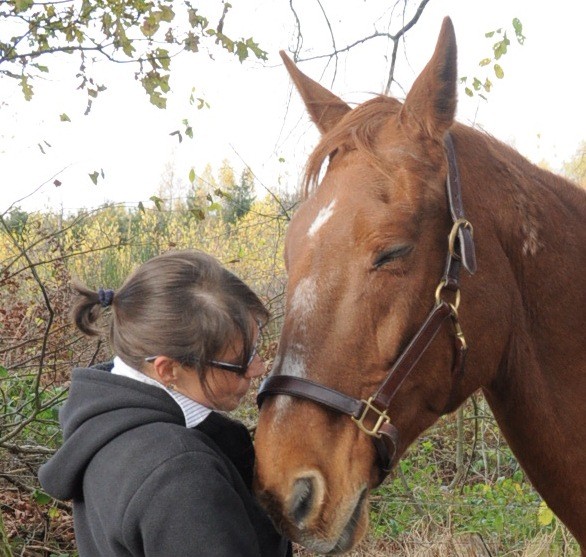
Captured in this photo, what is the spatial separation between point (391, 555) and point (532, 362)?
2610 mm

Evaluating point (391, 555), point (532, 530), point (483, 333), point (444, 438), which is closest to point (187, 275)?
point (483, 333)

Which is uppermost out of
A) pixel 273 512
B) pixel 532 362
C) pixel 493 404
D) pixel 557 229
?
pixel 557 229

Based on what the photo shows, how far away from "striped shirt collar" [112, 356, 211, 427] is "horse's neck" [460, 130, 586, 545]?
39.3 inches

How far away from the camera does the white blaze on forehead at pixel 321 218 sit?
1834 mm

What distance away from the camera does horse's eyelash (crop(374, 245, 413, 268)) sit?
1.75 m

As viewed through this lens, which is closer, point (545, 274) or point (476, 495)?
point (545, 274)

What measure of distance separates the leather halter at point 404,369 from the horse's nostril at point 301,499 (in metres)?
0.21

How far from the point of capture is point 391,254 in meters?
1.77

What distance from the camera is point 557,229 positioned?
2.12 m

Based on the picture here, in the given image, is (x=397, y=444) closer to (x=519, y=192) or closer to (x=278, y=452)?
(x=278, y=452)

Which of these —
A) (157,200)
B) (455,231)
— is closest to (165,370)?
(455,231)

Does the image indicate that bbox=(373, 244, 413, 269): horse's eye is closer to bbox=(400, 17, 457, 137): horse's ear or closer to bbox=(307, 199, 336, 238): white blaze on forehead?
bbox=(307, 199, 336, 238): white blaze on forehead

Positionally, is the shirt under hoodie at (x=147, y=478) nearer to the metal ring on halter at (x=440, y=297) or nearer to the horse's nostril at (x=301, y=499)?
the horse's nostril at (x=301, y=499)

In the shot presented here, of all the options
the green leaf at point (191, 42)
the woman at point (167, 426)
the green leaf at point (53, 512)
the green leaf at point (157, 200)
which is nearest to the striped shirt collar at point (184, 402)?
the woman at point (167, 426)
